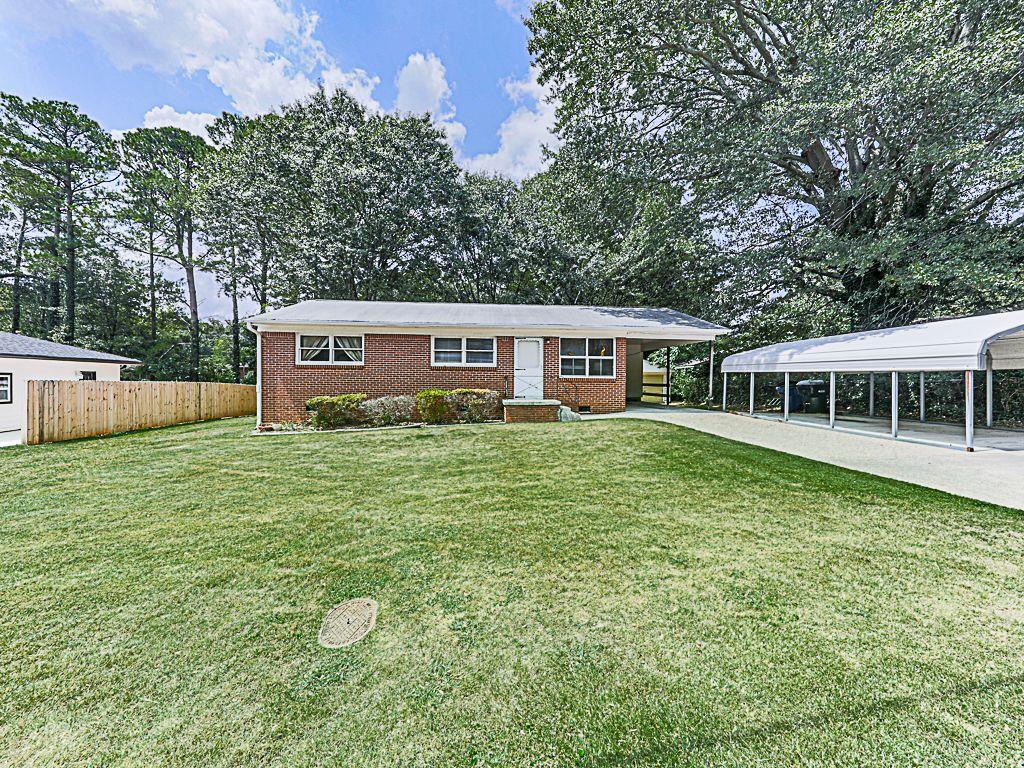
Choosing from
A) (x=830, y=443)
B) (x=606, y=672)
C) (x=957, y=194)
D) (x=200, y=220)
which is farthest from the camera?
Result: (x=200, y=220)

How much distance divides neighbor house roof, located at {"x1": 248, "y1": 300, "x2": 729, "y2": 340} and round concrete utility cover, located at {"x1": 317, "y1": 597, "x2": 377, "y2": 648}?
372 inches

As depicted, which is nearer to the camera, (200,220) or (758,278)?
(758,278)

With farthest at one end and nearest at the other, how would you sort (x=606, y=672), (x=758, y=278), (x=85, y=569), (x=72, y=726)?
(x=758, y=278) → (x=85, y=569) → (x=606, y=672) → (x=72, y=726)

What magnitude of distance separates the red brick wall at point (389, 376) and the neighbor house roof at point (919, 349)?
4688mm

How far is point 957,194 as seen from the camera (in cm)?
1159

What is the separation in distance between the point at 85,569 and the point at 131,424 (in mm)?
Answer: 10212

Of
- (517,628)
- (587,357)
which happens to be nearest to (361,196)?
(587,357)

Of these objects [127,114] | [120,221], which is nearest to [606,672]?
[127,114]

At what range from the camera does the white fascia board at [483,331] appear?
36.1 ft

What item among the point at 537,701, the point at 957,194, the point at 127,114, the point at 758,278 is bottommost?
the point at 537,701

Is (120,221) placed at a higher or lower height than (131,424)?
higher

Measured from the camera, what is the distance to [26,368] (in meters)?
12.1

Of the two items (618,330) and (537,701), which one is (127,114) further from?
(537,701)

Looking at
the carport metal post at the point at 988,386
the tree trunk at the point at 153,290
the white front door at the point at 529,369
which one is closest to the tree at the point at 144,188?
the tree trunk at the point at 153,290
